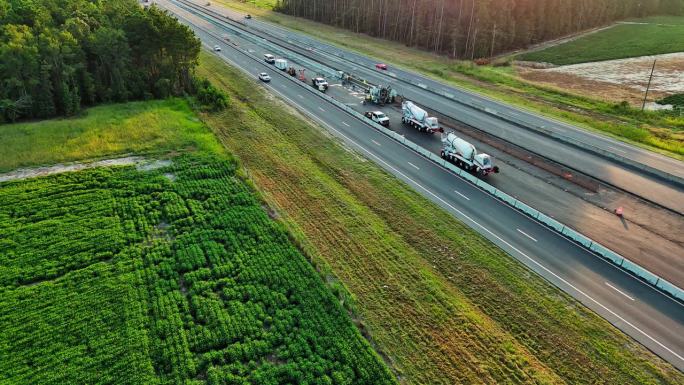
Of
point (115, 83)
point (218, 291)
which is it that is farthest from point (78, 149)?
point (218, 291)

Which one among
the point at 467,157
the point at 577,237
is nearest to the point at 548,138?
the point at 467,157

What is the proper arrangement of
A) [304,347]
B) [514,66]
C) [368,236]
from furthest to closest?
1. [514,66]
2. [368,236]
3. [304,347]

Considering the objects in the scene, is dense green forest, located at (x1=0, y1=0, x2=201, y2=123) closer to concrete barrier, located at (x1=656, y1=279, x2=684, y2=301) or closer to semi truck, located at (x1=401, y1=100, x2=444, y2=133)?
semi truck, located at (x1=401, y1=100, x2=444, y2=133)

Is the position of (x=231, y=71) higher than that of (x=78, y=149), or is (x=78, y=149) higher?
(x=231, y=71)

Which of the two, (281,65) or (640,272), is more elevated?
(281,65)

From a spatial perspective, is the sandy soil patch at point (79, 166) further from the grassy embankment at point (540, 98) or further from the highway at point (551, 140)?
the grassy embankment at point (540, 98)

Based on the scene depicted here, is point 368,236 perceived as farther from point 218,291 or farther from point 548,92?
point 548,92

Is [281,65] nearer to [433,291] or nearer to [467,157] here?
[467,157]
